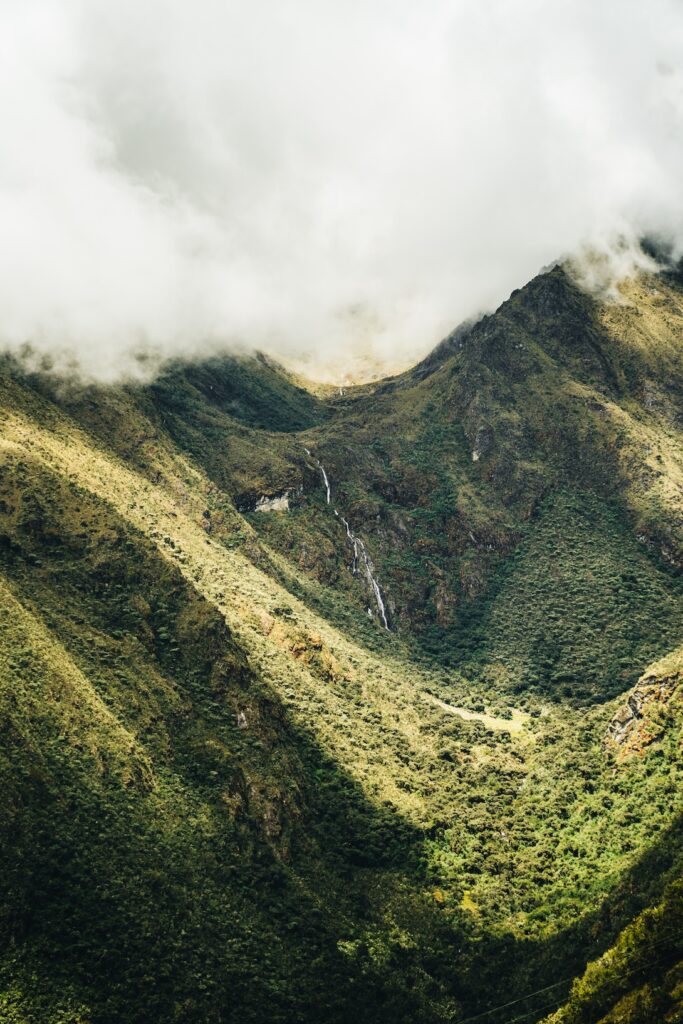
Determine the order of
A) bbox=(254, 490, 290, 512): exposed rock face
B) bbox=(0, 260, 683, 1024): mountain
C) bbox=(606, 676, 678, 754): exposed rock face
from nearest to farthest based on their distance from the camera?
1. bbox=(0, 260, 683, 1024): mountain
2. bbox=(606, 676, 678, 754): exposed rock face
3. bbox=(254, 490, 290, 512): exposed rock face

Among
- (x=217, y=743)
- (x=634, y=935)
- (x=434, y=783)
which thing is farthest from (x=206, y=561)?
(x=634, y=935)

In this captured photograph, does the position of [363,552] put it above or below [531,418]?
below

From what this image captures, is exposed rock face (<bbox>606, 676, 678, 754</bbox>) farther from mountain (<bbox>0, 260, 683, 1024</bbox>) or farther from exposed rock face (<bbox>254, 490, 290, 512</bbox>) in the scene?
exposed rock face (<bbox>254, 490, 290, 512</bbox>)

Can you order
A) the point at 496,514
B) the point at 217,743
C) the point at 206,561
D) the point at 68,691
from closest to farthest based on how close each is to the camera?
1. the point at 68,691
2. the point at 217,743
3. the point at 206,561
4. the point at 496,514

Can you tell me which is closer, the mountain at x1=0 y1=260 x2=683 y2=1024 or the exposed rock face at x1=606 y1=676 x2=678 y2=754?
the mountain at x1=0 y1=260 x2=683 y2=1024

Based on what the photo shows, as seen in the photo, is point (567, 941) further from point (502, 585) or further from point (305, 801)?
point (502, 585)

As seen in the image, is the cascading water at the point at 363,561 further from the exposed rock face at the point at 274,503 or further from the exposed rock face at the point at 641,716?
the exposed rock face at the point at 641,716

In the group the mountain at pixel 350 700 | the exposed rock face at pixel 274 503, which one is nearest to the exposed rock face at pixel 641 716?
the mountain at pixel 350 700

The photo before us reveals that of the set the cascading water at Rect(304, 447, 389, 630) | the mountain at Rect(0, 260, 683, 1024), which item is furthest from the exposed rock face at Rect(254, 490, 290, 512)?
the cascading water at Rect(304, 447, 389, 630)
